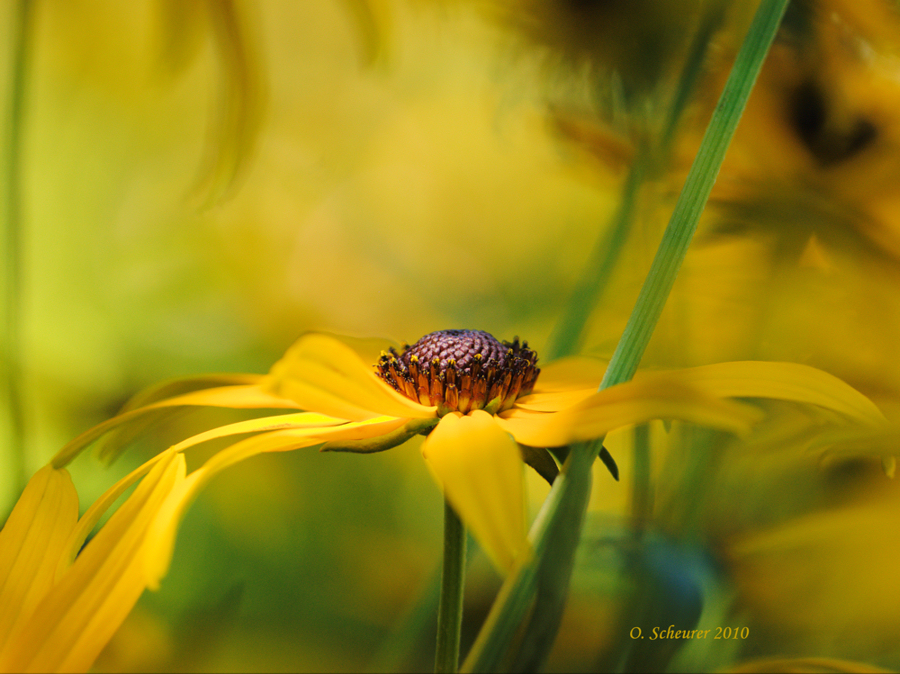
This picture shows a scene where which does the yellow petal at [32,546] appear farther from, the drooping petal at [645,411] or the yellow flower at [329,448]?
the drooping petal at [645,411]

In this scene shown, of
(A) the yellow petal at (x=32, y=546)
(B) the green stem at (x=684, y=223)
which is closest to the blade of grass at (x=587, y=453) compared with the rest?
(B) the green stem at (x=684, y=223)

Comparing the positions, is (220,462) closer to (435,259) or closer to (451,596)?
(451,596)

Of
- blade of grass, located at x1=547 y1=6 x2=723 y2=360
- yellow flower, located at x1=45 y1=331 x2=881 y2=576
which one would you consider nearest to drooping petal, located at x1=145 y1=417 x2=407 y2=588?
yellow flower, located at x1=45 y1=331 x2=881 y2=576

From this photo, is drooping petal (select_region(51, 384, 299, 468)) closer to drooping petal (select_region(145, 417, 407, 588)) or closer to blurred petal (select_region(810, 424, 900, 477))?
drooping petal (select_region(145, 417, 407, 588))

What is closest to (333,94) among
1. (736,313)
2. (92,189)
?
(92,189)

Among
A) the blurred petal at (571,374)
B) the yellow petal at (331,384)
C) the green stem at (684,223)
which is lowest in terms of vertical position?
the blurred petal at (571,374)
